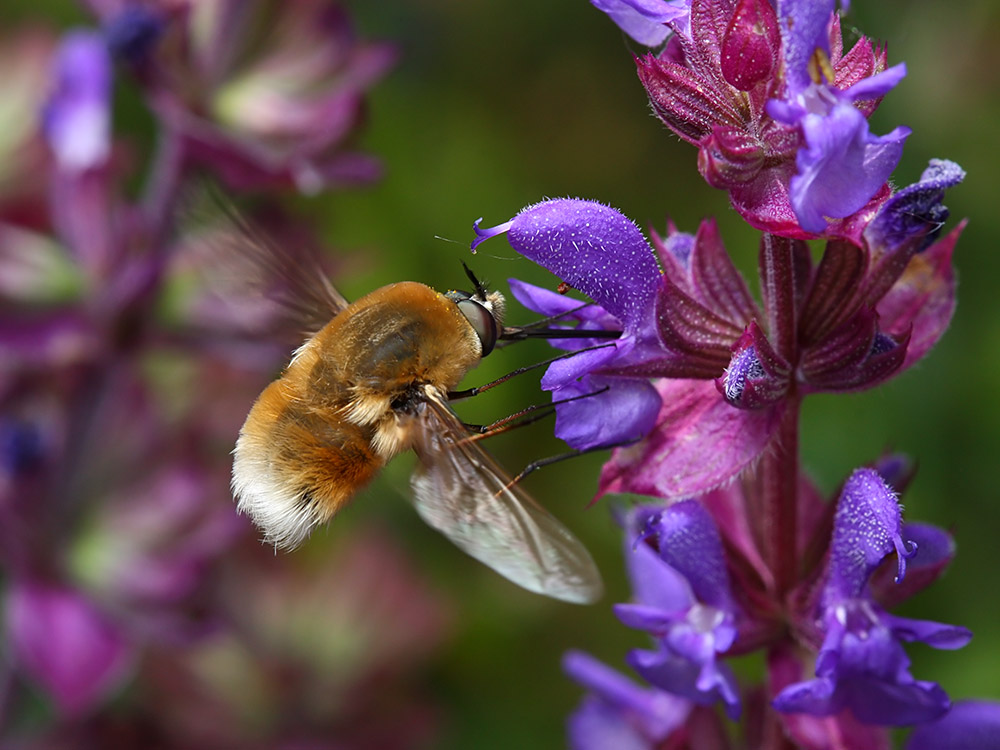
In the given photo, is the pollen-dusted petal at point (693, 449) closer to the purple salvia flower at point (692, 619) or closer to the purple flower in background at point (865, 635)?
the purple salvia flower at point (692, 619)

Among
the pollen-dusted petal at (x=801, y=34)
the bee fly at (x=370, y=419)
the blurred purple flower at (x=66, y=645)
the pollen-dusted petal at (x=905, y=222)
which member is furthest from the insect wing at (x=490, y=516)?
the blurred purple flower at (x=66, y=645)

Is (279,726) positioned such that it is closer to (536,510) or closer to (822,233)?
(536,510)

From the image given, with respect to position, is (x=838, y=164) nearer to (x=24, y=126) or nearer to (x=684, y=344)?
(x=684, y=344)

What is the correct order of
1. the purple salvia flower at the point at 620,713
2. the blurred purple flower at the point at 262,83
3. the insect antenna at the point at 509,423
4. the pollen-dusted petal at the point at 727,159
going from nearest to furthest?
the pollen-dusted petal at the point at 727,159 < the insect antenna at the point at 509,423 < the purple salvia flower at the point at 620,713 < the blurred purple flower at the point at 262,83

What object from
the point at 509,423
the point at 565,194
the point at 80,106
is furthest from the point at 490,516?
the point at 565,194

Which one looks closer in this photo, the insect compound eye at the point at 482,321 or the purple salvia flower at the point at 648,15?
the purple salvia flower at the point at 648,15

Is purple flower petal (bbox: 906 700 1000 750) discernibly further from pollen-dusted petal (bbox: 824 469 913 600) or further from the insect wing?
the insect wing

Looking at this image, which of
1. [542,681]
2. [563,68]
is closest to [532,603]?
[542,681]

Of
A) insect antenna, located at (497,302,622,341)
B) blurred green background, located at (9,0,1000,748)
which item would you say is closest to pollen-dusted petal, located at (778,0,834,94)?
insect antenna, located at (497,302,622,341)
